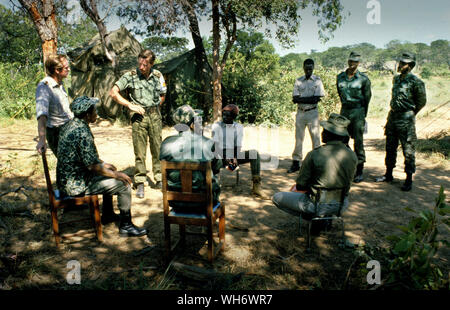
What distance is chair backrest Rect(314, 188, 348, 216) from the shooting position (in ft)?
10.9

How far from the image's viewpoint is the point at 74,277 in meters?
2.91

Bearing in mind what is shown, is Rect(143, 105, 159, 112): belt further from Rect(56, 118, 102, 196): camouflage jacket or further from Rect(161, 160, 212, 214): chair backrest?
Rect(161, 160, 212, 214): chair backrest

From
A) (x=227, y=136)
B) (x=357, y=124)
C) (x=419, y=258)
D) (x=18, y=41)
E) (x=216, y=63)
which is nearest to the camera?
(x=419, y=258)

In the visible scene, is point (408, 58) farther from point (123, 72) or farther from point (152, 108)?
point (123, 72)

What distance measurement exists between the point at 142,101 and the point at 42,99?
1483 millimetres

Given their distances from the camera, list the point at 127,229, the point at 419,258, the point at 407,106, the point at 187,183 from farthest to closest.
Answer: the point at 407,106, the point at 127,229, the point at 187,183, the point at 419,258

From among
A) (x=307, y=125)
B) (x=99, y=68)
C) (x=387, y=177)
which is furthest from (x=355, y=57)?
(x=99, y=68)

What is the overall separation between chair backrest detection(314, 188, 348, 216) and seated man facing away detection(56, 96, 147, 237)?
213 cm

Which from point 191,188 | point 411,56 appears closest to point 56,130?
point 191,188

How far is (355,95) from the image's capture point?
5.50m

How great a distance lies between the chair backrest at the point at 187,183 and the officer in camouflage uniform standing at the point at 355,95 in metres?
Answer: 3.71
